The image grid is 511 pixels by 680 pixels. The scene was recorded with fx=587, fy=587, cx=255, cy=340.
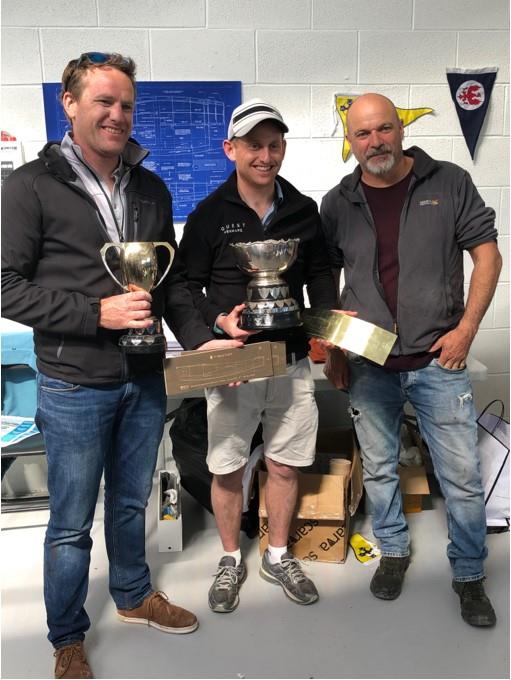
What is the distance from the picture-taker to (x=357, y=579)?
6.90 ft

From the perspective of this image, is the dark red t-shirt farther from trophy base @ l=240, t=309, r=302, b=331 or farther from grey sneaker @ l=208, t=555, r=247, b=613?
grey sneaker @ l=208, t=555, r=247, b=613

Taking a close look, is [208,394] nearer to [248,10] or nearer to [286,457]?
[286,457]

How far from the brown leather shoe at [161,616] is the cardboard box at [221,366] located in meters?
0.72

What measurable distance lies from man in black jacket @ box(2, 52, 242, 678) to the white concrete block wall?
1331 millimetres

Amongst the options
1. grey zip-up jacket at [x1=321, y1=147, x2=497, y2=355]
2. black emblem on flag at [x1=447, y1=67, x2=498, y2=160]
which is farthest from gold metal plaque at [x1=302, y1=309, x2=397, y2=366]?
black emblem on flag at [x1=447, y1=67, x2=498, y2=160]

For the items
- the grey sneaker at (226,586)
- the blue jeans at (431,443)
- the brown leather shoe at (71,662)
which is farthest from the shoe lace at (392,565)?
the brown leather shoe at (71,662)

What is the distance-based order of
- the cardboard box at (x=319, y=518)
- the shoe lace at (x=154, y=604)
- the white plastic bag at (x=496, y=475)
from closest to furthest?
the shoe lace at (x=154, y=604)
the cardboard box at (x=319, y=518)
the white plastic bag at (x=496, y=475)

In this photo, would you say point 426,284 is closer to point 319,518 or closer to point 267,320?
point 267,320

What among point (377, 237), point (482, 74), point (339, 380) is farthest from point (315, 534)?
point (482, 74)

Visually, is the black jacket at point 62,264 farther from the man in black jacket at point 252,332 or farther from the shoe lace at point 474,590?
the shoe lace at point 474,590

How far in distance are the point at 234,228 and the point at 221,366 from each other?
Answer: 444 millimetres

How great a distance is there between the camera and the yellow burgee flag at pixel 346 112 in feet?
9.12

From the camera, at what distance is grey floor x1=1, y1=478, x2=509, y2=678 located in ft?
5.56

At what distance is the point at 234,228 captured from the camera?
1791mm
